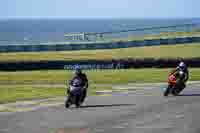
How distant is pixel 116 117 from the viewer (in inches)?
958

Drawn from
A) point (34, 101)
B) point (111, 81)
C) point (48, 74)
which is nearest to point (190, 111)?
point (34, 101)

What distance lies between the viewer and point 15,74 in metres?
50.8

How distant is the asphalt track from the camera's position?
69.3 feet

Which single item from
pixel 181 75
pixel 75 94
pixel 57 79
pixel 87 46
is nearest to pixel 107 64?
pixel 57 79

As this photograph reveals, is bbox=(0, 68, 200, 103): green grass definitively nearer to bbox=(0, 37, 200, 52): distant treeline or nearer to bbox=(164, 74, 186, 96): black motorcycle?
bbox=(164, 74, 186, 96): black motorcycle

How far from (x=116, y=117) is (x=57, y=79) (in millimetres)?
23067

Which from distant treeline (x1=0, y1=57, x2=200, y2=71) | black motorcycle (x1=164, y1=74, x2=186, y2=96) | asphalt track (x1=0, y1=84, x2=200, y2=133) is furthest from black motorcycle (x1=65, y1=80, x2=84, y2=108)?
distant treeline (x1=0, y1=57, x2=200, y2=71)

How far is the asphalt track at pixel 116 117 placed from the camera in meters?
21.1

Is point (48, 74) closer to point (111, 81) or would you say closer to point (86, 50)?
point (111, 81)

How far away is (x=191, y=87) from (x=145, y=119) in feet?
53.4

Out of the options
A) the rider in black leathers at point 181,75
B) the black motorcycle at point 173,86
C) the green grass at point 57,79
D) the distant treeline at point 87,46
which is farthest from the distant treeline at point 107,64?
the rider in black leathers at point 181,75

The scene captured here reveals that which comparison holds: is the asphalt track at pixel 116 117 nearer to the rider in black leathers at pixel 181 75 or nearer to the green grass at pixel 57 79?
the rider in black leathers at pixel 181 75

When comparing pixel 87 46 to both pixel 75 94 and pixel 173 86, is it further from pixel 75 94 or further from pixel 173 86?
pixel 75 94

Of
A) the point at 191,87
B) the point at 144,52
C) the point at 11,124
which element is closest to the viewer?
the point at 11,124
